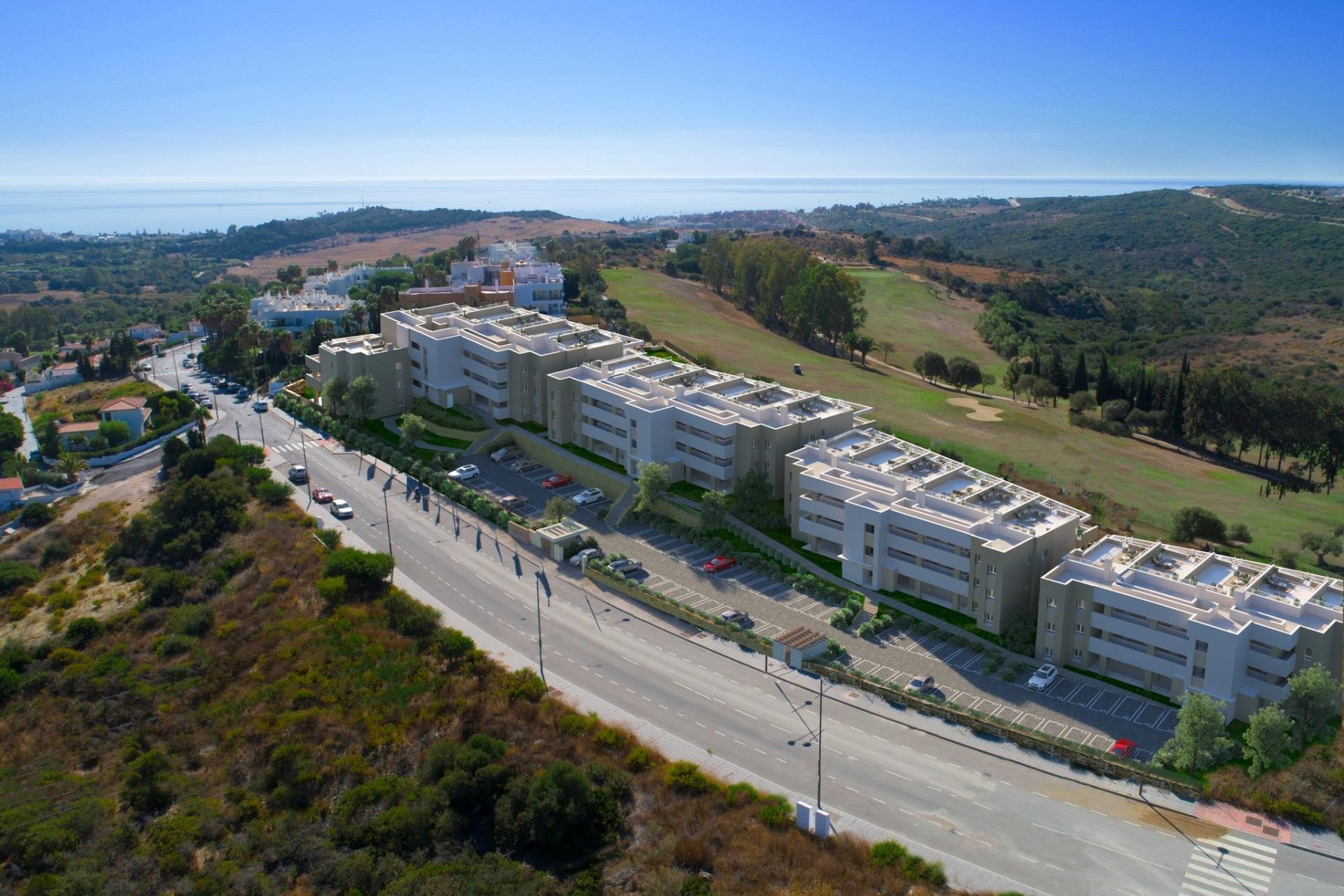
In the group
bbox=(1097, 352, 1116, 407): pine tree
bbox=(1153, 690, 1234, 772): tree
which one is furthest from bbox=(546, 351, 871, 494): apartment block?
bbox=(1097, 352, 1116, 407): pine tree

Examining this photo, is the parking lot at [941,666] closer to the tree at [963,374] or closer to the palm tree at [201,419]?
the palm tree at [201,419]

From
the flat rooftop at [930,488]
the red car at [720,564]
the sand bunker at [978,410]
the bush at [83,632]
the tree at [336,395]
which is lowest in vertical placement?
the bush at [83,632]

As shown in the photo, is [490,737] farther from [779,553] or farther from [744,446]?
[744,446]

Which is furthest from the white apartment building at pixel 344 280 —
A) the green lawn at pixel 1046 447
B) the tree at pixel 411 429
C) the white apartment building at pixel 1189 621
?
the white apartment building at pixel 1189 621

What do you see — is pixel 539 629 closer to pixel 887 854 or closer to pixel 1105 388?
pixel 887 854

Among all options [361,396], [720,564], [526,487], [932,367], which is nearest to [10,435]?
[361,396]

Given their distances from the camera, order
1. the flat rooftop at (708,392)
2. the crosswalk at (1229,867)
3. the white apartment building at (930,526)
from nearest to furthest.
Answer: the crosswalk at (1229,867)
the white apartment building at (930,526)
the flat rooftop at (708,392)

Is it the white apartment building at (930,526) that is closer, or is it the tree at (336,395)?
the white apartment building at (930,526)
